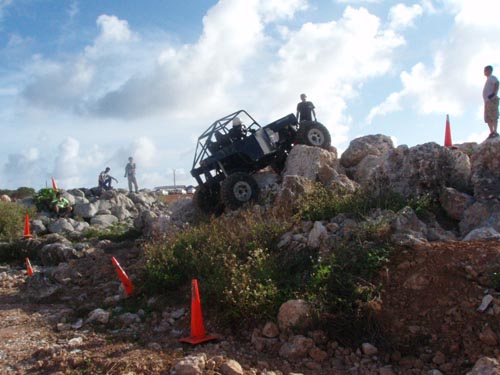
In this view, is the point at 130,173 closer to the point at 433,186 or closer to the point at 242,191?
the point at 242,191

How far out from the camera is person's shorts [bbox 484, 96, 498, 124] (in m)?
10.2

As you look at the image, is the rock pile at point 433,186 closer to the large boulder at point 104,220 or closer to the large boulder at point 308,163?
the large boulder at point 308,163

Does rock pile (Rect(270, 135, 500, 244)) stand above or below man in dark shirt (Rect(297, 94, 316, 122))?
below

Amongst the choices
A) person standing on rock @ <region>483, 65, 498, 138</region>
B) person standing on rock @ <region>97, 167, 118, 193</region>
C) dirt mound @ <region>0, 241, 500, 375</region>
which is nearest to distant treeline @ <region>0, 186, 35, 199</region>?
person standing on rock @ <region>97, 167, 118, 193</region>

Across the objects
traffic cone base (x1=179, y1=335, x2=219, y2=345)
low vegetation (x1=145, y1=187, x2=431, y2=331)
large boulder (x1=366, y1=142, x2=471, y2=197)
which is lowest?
traffic cone base (x1=179, y1=335, x2=219, y2=345)

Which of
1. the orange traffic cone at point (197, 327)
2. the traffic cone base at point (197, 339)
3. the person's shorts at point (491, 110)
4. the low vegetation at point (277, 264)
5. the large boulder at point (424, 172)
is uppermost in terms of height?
the person's shorts at point (491, 110)

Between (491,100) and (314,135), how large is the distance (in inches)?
147

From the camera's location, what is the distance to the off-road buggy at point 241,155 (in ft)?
35.1

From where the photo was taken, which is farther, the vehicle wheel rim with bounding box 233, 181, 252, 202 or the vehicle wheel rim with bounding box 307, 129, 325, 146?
the vehicle wheel rim with bounding box 307, 129, 325, 146

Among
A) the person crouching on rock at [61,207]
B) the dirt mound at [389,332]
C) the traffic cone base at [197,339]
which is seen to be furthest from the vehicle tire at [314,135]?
the person crouching on rock at [61,207]

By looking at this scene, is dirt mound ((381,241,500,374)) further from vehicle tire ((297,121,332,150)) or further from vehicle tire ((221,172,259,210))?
vehicle tire ((297,121,332,150))

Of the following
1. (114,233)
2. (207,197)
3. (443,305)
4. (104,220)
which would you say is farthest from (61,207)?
(443,305)

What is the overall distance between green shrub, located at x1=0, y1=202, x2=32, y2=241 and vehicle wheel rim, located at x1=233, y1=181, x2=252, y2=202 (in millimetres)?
7215

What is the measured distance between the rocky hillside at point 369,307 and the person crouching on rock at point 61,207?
8008 mm
